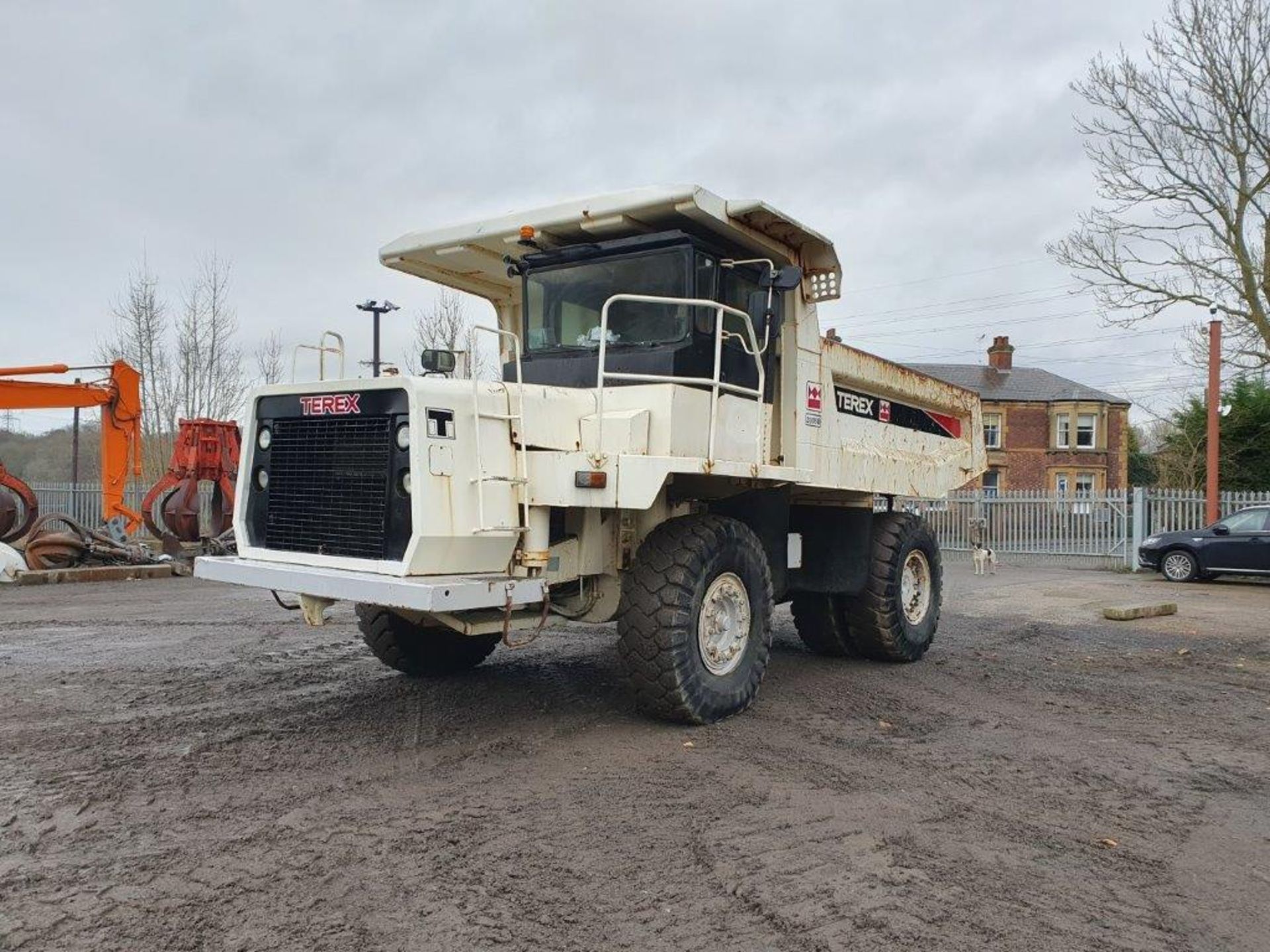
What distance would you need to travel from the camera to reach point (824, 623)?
8.29 meters

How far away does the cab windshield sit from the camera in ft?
19.4

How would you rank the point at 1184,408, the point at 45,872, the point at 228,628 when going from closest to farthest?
the point at 45,872
the point at 228,628
the point at 1184,408

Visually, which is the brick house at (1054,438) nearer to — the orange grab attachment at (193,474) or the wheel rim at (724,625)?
the orange grab attachment at (193,474)

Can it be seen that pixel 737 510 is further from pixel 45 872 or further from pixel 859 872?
pixel 45 872

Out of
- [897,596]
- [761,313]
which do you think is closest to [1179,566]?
[897,596]

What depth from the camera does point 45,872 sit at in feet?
11.4

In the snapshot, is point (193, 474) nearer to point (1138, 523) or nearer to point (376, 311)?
point (376, 311)

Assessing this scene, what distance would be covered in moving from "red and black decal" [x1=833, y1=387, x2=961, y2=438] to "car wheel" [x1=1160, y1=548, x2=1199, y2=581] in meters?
10.2

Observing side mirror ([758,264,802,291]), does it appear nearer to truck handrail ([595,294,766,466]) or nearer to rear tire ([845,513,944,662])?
truck handrail ([595,294,766,466])

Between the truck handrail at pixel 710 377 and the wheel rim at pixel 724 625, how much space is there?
0.79 meters

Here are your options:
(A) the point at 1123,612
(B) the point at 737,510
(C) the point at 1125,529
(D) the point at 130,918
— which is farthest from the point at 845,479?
(C) the point at 1125,529

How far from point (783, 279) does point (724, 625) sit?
6.96ft

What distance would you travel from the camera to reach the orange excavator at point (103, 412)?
47.0 ft

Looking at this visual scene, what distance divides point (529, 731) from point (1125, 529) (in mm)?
18583
